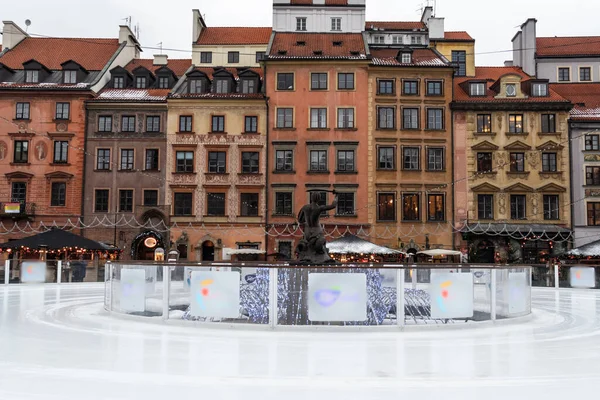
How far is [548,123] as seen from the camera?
160 feet

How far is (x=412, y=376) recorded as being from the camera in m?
9.18

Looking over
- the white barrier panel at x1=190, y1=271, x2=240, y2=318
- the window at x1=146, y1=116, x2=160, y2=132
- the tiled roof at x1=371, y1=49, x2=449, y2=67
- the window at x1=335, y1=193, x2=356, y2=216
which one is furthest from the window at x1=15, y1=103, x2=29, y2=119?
the white barrier panel at x1=190, y1=271, x2=240, y2=318

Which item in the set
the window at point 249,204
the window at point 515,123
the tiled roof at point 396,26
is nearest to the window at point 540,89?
the window at point 515,123

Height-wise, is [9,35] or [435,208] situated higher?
[9,35]

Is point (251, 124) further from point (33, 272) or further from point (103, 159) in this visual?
point (33, 272)

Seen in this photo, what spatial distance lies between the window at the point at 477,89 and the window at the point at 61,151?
104 feet

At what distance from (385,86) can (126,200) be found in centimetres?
2196

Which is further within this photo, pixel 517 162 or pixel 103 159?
pixel 103 159

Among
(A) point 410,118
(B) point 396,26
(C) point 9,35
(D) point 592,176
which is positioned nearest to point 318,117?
(A) point 410,118

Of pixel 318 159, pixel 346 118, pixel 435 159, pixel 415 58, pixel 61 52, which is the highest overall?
pixel 61 52

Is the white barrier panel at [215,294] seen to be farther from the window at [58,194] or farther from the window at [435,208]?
the window at [58,194]

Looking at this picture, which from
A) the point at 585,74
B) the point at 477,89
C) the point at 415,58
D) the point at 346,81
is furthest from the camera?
the point at 585,74

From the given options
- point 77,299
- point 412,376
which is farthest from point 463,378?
point 77,299

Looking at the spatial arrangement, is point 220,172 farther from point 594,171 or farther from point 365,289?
point 365,289
